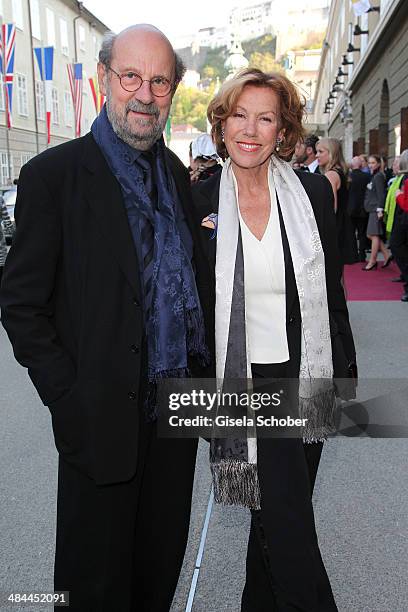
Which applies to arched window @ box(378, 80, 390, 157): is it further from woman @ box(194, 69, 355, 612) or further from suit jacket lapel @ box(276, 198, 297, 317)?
suit jacket lapel @ box(276, 198, 297, 317)

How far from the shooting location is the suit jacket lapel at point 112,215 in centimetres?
194

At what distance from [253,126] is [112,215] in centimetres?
73

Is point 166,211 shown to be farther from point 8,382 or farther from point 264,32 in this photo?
point 264,32

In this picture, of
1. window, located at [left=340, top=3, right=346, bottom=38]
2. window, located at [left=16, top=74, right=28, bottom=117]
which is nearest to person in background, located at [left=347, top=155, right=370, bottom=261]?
window, located at [left=340, top=3, right=346, bottom=38]

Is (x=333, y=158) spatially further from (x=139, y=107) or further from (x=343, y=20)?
(x=343, y=20)

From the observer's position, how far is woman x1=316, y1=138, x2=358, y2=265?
5.57 meters

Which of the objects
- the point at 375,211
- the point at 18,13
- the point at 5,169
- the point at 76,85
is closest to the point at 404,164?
the point at 375,211

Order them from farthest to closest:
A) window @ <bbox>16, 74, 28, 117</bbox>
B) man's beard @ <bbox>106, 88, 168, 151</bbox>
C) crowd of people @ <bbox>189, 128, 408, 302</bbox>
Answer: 1. window @ <bbox>16, 74, 28, 117</bbox>
2. crowd of people @ <bbox>189, 128, 408, 302</bbox>
3. man's beard @ <bbox>106, 88, 168, 151</bbox>

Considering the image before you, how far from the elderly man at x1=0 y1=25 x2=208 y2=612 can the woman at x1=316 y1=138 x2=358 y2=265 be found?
359 cm

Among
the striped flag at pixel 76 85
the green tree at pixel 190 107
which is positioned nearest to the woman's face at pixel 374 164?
the striped flag at pixel 76 85

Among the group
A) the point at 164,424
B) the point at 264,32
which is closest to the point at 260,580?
the point at 164,424

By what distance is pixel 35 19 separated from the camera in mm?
37125

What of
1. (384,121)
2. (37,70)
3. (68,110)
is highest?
(37,70)

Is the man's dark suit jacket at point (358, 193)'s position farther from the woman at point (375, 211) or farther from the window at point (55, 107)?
the window at point (55, 107)
